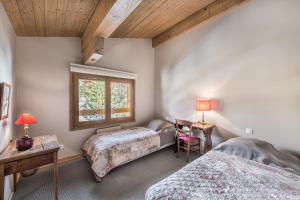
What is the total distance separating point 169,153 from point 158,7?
3252 mm

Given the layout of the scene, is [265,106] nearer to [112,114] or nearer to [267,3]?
[267,3]

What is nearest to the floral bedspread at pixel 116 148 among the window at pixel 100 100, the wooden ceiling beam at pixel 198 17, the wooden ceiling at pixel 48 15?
the window at pixel 100 100

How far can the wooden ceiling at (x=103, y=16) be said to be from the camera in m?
1.83

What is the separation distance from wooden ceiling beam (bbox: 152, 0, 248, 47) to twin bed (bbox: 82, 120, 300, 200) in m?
2.63

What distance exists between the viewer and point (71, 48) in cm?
311

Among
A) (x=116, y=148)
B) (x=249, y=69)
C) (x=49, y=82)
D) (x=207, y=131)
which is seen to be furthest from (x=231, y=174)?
(x=49, y=82)

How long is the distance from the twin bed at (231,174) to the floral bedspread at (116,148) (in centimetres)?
2

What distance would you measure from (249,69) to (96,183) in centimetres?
346

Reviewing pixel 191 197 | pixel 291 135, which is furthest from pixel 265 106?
pixel 191 197

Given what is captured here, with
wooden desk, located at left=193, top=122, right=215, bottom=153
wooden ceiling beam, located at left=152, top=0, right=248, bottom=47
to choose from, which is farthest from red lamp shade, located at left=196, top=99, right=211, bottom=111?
wooden ceiling beam, located at left=152, top=0, right=248, bottom=47

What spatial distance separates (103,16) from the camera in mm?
1976

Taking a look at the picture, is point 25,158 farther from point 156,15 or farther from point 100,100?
point 156,15

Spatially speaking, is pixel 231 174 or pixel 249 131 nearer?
pixel 231 174

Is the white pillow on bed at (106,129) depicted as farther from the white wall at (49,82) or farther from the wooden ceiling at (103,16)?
the wooden ceiling at (103,16)
